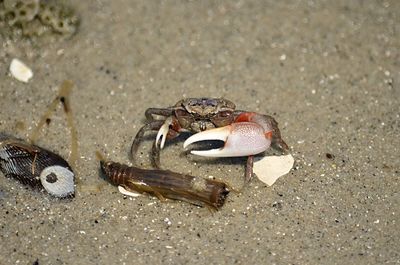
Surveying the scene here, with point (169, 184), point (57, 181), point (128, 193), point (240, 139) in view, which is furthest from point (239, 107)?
point (57, 181)

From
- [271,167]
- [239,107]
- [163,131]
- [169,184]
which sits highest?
[163,131]

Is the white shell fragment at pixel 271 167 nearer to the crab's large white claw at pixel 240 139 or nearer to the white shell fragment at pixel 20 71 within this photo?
the crab's large white claw at pixel 240 139

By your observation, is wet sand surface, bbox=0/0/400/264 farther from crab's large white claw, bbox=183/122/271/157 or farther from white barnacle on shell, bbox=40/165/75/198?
crab's large white claw, bbox=183/122/271/157

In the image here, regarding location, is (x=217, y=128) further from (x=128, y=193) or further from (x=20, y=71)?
(x=20, y=71)

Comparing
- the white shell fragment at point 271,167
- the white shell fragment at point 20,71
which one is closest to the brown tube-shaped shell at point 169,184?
the white shell fragment at point 271,167

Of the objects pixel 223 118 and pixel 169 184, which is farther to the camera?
pixel 223 118

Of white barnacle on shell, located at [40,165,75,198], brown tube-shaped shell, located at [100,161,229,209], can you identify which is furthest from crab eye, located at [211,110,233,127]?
white barnacle on shell, located at [40,165,75,198]
